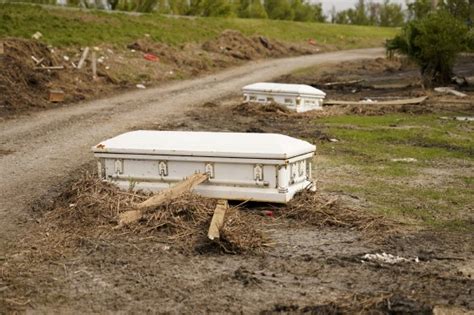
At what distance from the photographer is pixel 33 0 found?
3328cm

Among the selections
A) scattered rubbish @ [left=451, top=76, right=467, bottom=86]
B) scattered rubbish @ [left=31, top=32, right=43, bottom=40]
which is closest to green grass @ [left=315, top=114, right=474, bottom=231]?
scattered rubbish @ [left=451, top=76, right=467, bottom=86]

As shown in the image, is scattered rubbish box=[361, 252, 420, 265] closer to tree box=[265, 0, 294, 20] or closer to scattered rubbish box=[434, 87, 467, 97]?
scattered rubbish box=[434, 87, 467, 97]

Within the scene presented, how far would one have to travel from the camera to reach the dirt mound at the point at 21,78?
15.8 m

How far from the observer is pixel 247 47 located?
106 ft

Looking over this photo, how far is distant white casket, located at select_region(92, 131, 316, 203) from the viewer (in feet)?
23.5

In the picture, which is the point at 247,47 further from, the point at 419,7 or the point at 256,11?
the point at 256,11

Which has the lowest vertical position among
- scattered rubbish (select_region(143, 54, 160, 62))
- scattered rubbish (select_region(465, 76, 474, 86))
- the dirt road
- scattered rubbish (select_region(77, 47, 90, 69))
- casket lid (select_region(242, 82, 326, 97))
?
scattered rubbish (select_region(465, 76, 474, 86))

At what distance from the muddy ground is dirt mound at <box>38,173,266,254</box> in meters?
0.02

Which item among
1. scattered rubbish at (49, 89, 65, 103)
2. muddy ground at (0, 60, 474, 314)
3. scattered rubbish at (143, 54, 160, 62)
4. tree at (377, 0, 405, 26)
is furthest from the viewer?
tree at (377, 0, 405, 26)

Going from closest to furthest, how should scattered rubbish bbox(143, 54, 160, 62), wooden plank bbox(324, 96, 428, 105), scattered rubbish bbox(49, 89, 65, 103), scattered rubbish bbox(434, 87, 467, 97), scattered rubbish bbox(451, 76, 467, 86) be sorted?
scattered rubbish bbox(49, 89, 65, 103) → wooden plank bbox(324, 96, 428, 105) → scattered rubbish bbox(434, 87, 467, 97) → scattered rubbish bbox(451, 76, 467, 86) → scattered rubbish bbox(143, 54, 160, 62)

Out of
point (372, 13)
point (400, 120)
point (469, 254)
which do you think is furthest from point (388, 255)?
point (372, 13)

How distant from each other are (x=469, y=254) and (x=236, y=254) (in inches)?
70.6

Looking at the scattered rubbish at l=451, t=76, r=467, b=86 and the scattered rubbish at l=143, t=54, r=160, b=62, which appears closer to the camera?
the scattered rubbish at l=451, t=76, r=467, b=86

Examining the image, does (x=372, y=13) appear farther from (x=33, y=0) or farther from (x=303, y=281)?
(x=303, y=281)
